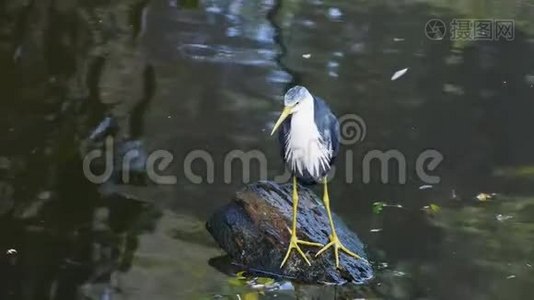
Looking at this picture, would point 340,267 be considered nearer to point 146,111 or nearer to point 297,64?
point 146,111

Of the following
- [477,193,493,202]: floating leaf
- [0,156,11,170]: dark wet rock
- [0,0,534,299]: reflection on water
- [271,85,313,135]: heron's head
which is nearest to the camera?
[271,85,313,135]: heron's head

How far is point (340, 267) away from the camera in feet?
15.2

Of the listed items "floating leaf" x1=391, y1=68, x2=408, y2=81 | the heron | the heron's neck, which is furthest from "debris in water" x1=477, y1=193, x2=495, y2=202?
"floating leaf" x1=391, y1=68, x2=408, y2=81

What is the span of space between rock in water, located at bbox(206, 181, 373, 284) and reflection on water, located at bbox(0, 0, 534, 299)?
10 centimetres

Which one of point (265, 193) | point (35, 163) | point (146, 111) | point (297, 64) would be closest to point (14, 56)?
point (146, 111)

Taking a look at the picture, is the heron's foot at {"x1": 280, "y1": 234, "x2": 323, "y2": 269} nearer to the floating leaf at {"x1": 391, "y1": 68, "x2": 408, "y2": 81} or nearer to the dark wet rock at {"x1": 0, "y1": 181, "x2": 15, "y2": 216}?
the dark wet rock at {"x1": 0, "y1": 181, "x2": 15, "y2": 216}

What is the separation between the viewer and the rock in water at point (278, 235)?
15.2 ft

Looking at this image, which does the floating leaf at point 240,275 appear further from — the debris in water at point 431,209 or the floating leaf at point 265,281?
the debris in water at point 431,209

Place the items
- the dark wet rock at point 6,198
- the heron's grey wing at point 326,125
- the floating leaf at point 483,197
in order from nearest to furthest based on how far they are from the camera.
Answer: the heron's grey wing at point 326,125, the dark wet rock at point 6,198, the floating leaf at point 483,197

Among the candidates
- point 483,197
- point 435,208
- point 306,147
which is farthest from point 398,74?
point 306,147

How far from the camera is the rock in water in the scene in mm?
4629

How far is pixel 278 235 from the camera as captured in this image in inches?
186

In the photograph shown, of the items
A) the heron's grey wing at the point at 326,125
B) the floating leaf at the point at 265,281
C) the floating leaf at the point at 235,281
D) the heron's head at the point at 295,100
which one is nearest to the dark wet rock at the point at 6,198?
→ the floating leaf at the point at 235,281

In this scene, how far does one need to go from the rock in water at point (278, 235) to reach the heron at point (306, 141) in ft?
0.16
